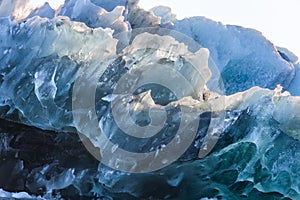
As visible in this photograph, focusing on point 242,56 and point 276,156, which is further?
point 242,56

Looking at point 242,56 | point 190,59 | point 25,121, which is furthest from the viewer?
point 242,56

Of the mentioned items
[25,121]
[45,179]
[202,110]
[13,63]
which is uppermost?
[202,110]

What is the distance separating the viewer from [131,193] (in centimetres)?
518

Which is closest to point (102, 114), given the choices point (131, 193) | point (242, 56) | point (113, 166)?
point (113, 166)

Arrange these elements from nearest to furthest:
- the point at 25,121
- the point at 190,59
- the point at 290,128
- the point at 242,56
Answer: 1. the point at 290,128
2. the point at 190,59
3. the point at 25,121
4. the point at 242,56

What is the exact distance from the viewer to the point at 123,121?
4.87 metres

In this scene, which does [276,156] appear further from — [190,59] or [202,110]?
[190,59]

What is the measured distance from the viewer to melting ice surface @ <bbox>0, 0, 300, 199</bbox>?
474 cm

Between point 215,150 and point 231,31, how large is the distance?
8.27 feet

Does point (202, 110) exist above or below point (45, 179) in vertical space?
above

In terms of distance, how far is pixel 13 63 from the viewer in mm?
5289

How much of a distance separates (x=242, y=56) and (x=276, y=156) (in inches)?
90.1

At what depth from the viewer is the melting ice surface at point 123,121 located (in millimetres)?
4742

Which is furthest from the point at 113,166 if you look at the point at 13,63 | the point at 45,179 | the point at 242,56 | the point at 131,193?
the point at 242,56
